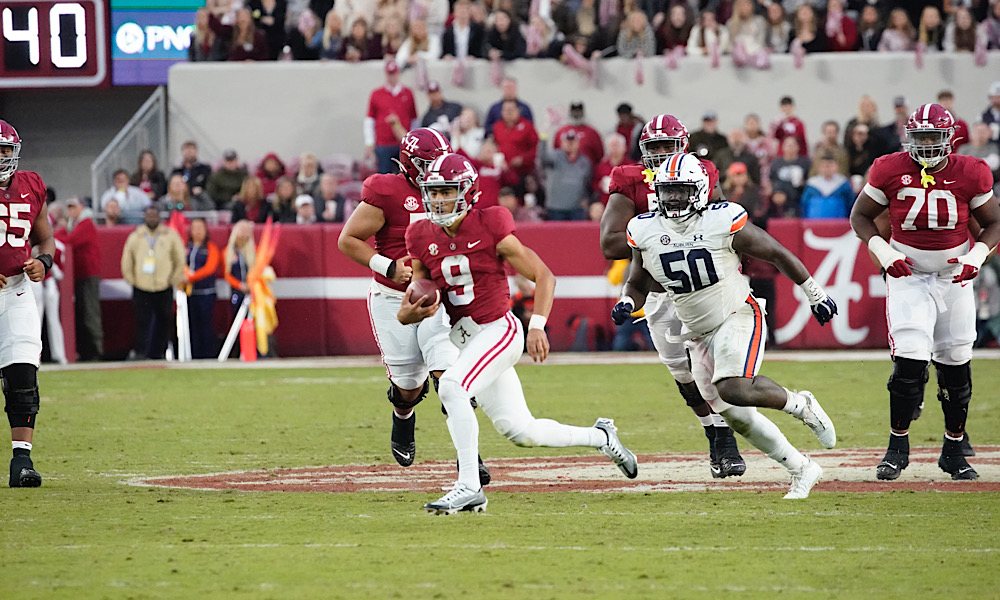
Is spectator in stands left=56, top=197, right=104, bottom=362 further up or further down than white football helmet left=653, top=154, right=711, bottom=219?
further down

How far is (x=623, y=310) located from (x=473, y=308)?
75cm

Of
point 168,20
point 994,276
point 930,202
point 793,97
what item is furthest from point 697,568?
point 168,20

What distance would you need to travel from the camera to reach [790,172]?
16.3 metres

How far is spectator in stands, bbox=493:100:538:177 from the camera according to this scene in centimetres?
1681

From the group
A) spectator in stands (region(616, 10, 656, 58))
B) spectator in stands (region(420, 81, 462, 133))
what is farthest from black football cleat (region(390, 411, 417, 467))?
spectator in stands (region(616, 10, 656, 58))

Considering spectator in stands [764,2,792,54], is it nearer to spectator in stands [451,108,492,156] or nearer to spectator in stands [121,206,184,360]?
spectator in stands [451,108,492,156]

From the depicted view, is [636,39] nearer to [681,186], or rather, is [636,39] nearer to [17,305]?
[17,305]

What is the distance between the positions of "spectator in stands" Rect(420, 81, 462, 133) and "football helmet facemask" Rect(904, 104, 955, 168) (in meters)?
9.88

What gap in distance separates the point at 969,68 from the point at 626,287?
12.2 metres

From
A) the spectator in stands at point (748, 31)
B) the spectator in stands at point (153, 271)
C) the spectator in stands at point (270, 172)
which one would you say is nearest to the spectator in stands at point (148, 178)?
the spectator in stands at point (270, 172)

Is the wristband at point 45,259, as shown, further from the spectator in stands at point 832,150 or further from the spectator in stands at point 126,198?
the spectator in stands at point 832,150

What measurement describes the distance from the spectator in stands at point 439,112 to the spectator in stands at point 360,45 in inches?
62.3

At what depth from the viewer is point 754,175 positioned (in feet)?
52.4

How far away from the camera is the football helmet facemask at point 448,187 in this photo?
6488 mm
